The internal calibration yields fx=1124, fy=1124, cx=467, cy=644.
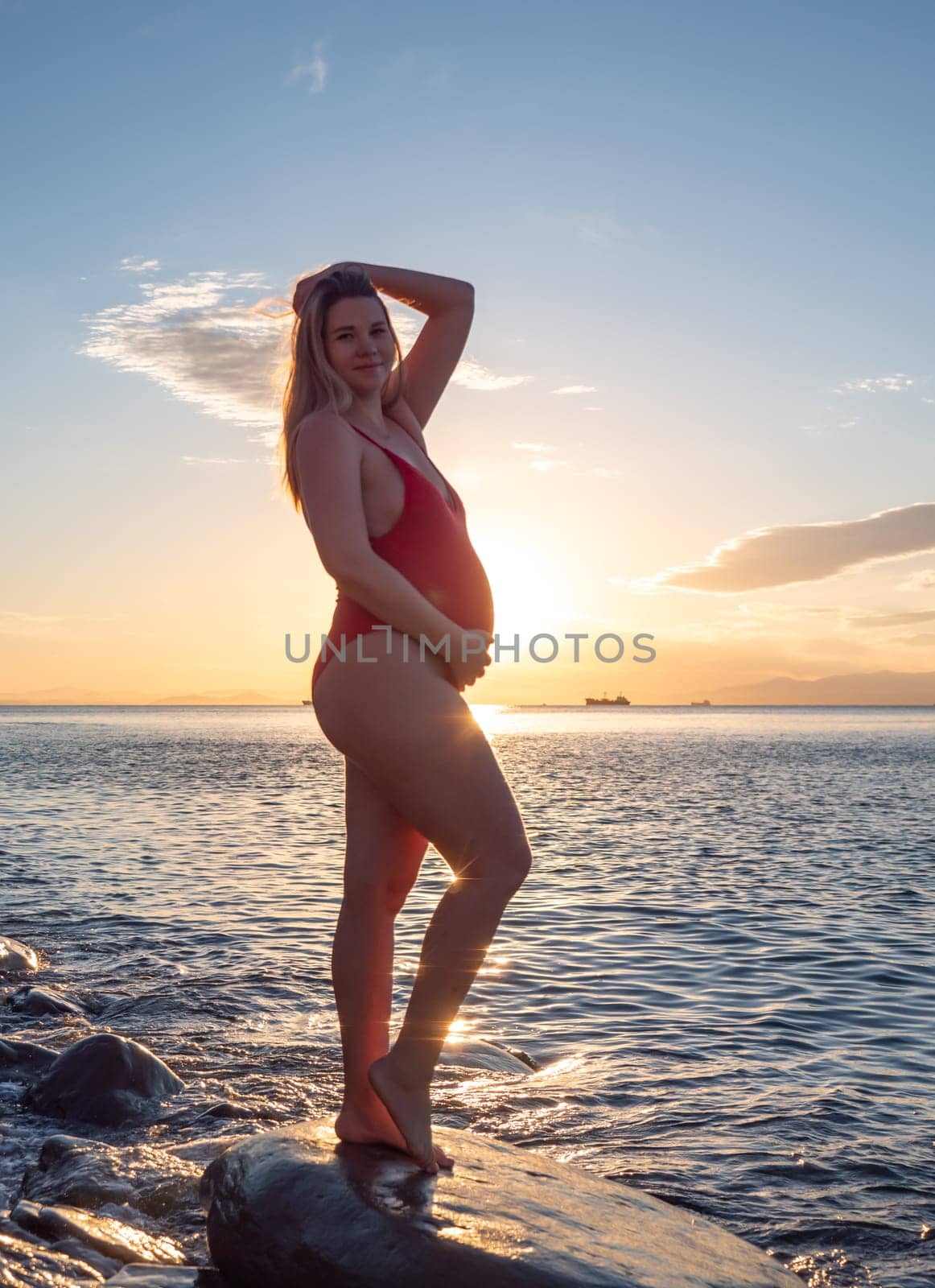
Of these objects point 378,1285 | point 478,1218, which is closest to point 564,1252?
point 478,1218

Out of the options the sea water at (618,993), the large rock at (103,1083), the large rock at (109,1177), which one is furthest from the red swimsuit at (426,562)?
the large rock at (103,1083)

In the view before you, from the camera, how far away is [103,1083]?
545 cm

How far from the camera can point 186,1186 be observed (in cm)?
426

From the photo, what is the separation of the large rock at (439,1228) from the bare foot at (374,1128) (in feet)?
0.10

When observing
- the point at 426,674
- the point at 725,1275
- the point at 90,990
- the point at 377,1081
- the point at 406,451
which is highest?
the point at 406,451

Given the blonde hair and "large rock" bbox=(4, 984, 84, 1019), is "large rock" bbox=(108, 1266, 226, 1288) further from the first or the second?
"large rock" bbox=(4, 984, 84, 1019)

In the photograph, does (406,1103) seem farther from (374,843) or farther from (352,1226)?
(374,843)

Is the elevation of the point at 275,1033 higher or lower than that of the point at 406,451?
lower

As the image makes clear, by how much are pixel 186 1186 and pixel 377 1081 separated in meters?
1.50

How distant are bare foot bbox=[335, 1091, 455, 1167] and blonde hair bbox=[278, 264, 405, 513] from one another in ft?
6.25

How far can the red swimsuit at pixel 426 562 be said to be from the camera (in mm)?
3137

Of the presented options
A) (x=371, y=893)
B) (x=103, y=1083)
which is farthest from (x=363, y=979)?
(x=103, y=1083)

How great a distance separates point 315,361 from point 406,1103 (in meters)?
2.19

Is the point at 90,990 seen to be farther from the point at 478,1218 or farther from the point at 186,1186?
the point at 478,1218
